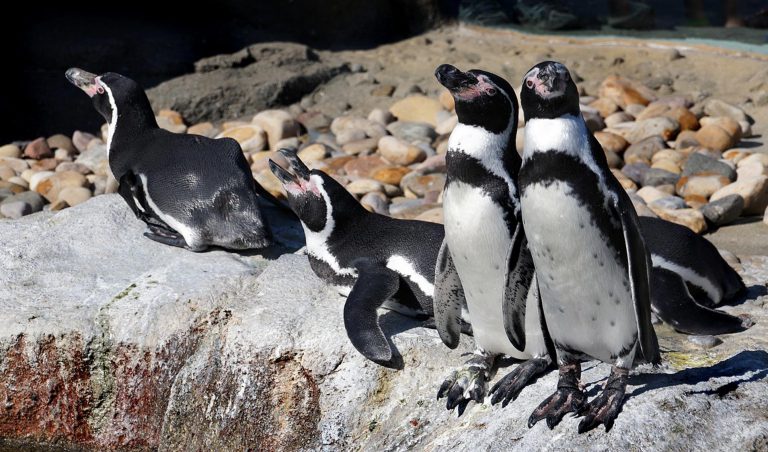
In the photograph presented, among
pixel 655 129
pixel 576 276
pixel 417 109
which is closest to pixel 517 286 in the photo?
pixel 576 276

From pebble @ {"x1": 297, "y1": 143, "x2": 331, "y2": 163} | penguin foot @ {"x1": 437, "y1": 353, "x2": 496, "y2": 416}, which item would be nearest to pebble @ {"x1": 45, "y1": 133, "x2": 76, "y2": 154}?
pebble @ {"x1": 297, "y1": 143, "x2": 331, "y2": 163}

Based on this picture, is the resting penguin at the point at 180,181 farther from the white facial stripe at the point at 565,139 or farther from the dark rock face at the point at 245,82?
the dark rock face at the point at 245,82

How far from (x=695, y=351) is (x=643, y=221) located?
33.9 inches

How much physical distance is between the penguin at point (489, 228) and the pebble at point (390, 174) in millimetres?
3360

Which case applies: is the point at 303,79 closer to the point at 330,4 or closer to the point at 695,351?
the point at 330,4

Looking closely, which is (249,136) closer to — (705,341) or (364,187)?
(364,187)

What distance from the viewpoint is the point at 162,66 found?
878 centimetres

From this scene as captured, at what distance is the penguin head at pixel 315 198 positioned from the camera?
4.23 meters

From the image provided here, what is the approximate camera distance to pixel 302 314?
3838 mm

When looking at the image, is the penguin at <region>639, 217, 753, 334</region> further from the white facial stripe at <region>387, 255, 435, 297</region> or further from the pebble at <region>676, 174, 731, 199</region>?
A: the pebble at <region>676, 174, 731, 199</region>

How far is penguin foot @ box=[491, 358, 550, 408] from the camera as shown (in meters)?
3.10

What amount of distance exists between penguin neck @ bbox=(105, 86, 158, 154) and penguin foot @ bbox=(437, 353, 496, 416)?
114 inches

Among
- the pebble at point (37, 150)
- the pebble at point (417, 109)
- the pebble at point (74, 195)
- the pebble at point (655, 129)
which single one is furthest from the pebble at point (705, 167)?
the pebble at point (37, 150)

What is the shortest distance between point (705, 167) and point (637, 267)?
3.60m
